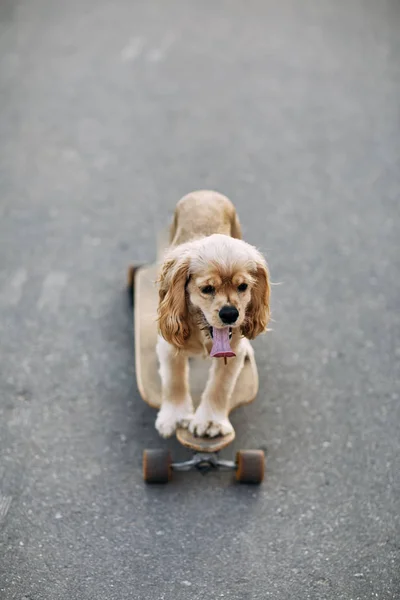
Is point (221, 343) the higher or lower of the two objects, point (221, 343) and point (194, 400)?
the higher

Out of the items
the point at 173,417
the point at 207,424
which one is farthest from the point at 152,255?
the point at 207,424

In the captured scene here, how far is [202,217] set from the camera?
3.36 metres

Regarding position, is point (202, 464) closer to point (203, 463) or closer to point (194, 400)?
point (203, 463)

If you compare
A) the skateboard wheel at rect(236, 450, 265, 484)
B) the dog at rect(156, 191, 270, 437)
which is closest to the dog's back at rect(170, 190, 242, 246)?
the dog at rect(156, 191, 270, 437)

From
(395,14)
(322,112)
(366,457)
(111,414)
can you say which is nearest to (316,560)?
(366,457)

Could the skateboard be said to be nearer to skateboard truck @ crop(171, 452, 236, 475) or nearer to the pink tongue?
skateboard truck @ crop(171, 452, 236, 475)

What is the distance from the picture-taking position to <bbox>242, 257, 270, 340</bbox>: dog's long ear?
2.92 meters

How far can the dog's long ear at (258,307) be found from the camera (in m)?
2.92

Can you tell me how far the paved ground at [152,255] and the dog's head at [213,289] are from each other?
80cm

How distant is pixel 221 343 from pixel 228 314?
0.16m

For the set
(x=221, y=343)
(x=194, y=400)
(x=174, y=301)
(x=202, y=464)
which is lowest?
(x=202, y=464)

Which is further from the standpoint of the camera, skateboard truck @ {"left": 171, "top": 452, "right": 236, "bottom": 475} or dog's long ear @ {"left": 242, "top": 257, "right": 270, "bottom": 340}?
skateboard truck @ {"left": 171, "top": 452, "right": 236, "bottom": 475}

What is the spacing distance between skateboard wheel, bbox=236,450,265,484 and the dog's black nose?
792mm

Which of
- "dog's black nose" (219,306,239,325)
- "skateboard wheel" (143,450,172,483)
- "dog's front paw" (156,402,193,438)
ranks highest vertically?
"dog's black nose" (219,306,239,325)
